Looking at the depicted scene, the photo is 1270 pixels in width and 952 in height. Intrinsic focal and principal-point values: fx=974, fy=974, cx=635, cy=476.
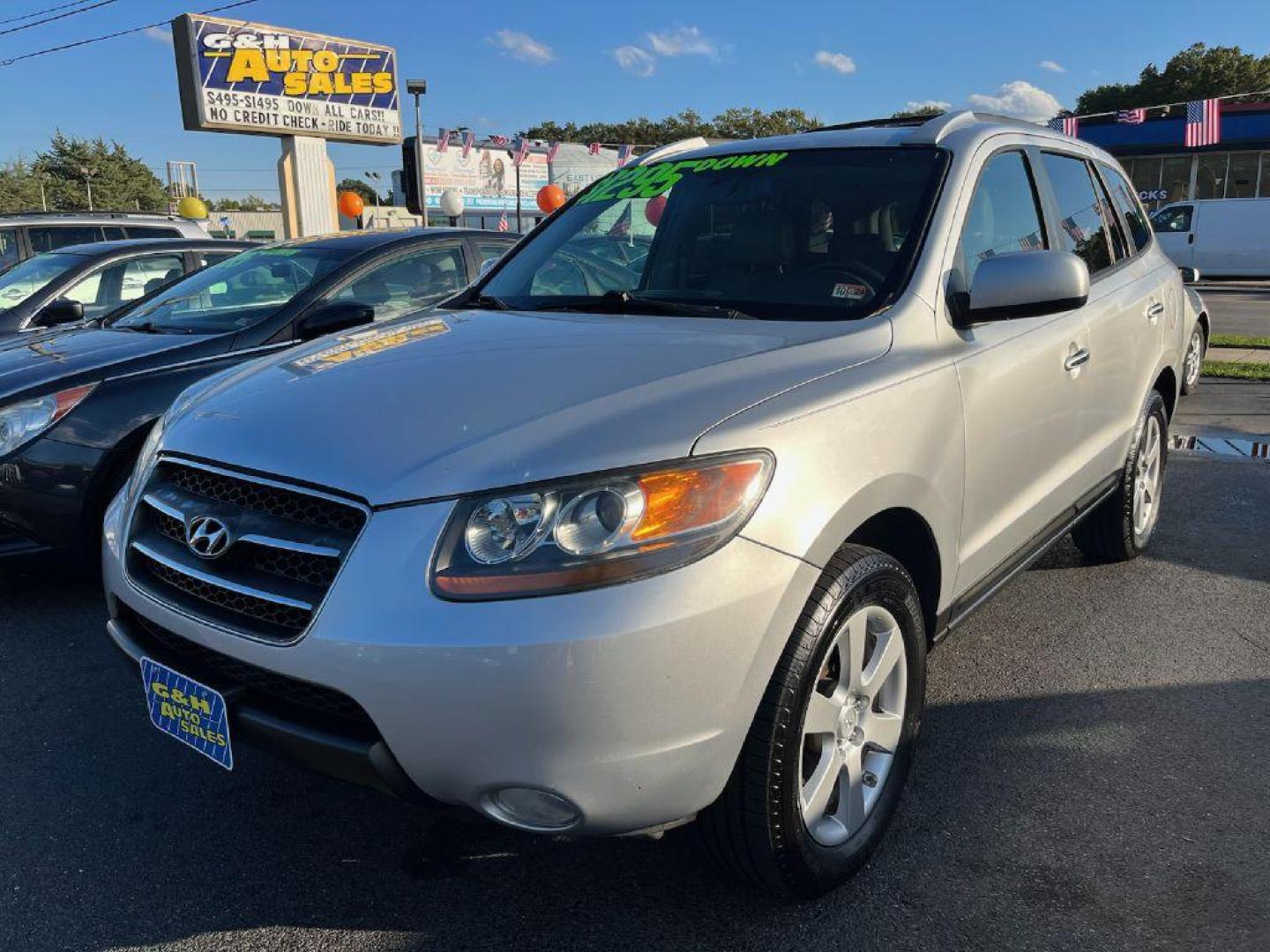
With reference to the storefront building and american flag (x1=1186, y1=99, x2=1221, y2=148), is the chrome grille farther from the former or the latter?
the storefront building

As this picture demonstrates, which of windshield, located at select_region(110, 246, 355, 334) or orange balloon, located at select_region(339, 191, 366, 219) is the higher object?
orange balloon, located at select_region(339, 191, 366, 219)

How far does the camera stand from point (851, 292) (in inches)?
107

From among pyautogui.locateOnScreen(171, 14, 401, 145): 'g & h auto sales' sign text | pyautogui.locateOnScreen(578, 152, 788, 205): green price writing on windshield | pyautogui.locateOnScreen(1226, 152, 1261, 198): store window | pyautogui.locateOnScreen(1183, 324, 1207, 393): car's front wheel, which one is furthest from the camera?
pyautogui.locateOnScreen(1226, 152, 1261, 198): store window

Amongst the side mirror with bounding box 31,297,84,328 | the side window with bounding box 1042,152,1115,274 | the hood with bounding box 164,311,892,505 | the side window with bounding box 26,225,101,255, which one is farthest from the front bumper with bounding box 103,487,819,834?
the side window with bounding box 26,225,101,255

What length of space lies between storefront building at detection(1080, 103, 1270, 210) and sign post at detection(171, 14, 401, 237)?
24.8 m

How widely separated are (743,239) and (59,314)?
4.79 m

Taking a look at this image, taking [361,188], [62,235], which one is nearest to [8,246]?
[62,235]

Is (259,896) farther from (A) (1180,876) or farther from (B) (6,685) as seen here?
(A) (1180,876)

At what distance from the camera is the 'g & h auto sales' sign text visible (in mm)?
20016

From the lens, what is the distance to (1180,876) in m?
2.34

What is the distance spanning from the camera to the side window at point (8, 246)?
31.3 ft

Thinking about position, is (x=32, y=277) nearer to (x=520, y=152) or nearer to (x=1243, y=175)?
(x=520, y=152)

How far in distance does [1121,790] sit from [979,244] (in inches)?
64.2

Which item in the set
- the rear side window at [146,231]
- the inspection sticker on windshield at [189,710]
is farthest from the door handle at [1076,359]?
the rear side window at [146,231]
